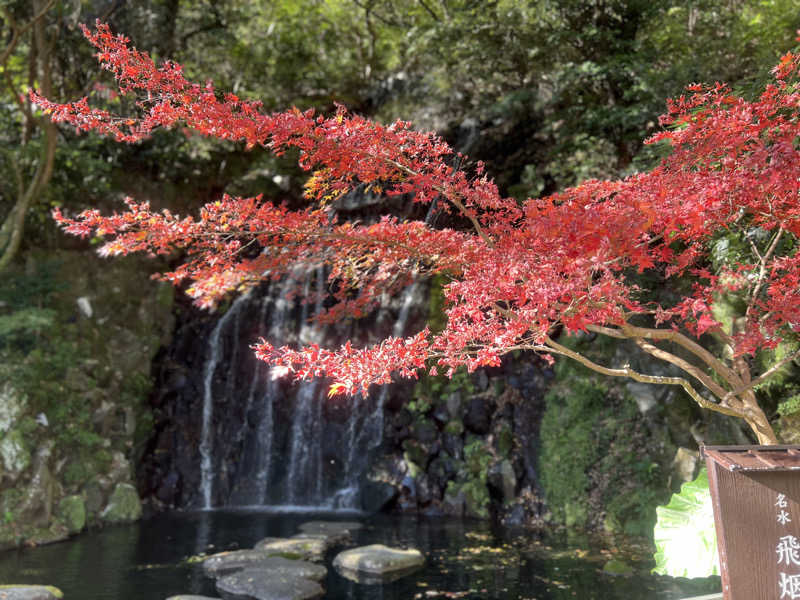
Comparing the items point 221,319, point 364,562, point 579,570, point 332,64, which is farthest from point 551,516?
point 332,64

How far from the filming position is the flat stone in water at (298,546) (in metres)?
8.03

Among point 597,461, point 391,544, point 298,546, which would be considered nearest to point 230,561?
point 298,546

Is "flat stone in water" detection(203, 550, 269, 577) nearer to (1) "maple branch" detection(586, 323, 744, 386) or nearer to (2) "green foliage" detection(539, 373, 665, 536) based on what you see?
(2) "green foliage" detection(539, 373, 665, 536)

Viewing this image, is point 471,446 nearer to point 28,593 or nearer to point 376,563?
point 376,563

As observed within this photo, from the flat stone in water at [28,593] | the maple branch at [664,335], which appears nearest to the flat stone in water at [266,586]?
the flat stone in water at [28,593]

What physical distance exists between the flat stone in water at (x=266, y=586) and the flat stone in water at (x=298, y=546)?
993 millimetres

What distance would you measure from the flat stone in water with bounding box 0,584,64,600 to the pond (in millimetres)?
335

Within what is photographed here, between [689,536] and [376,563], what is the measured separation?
11.6 ft

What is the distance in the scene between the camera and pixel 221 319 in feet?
44.6

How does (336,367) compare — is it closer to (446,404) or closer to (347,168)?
(347,168)

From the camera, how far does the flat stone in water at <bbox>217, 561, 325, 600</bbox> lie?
257 inches

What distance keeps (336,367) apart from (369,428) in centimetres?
728

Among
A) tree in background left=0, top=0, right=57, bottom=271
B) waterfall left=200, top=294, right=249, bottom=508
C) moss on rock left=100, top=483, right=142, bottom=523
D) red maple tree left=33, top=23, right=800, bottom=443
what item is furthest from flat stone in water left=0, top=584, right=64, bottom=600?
tree in background left=0, top=0, right=57, bottom=271

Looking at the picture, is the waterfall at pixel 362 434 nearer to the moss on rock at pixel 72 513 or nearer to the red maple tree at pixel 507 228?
the moss on rock at pixel 72 513
